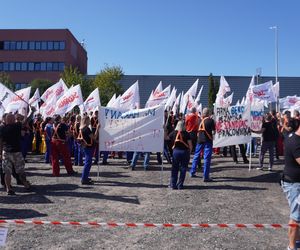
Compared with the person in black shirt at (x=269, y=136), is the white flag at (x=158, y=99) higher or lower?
higher

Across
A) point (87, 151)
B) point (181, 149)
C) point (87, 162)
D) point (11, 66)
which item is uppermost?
point (11, 66)


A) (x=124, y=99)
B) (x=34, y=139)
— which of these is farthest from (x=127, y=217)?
(x=34, y=139)

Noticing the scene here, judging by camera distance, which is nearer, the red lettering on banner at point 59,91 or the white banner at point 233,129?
the white banner at point 233,129

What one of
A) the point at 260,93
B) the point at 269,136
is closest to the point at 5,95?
the point at 269,136

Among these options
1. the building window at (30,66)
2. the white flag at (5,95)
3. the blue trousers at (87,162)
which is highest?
the building window at (30,66)

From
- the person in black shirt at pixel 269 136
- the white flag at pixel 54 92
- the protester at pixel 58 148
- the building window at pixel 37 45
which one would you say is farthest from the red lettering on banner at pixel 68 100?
the building window at pixel 37 45

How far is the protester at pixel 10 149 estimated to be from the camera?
389 inches

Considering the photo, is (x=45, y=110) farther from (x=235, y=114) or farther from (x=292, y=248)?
(x=292, y=248)

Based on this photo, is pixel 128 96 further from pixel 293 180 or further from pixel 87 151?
pixel 293 180

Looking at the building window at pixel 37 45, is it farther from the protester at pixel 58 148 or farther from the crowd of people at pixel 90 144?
the protester at pixel 58 148

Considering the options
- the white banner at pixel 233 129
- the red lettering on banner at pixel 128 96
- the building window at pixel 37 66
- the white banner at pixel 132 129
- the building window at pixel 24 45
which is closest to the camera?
the white banner at pixel 132 129

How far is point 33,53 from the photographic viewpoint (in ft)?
230

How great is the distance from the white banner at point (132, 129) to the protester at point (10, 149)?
2.53 metres

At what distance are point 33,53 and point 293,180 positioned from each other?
69177 mm
